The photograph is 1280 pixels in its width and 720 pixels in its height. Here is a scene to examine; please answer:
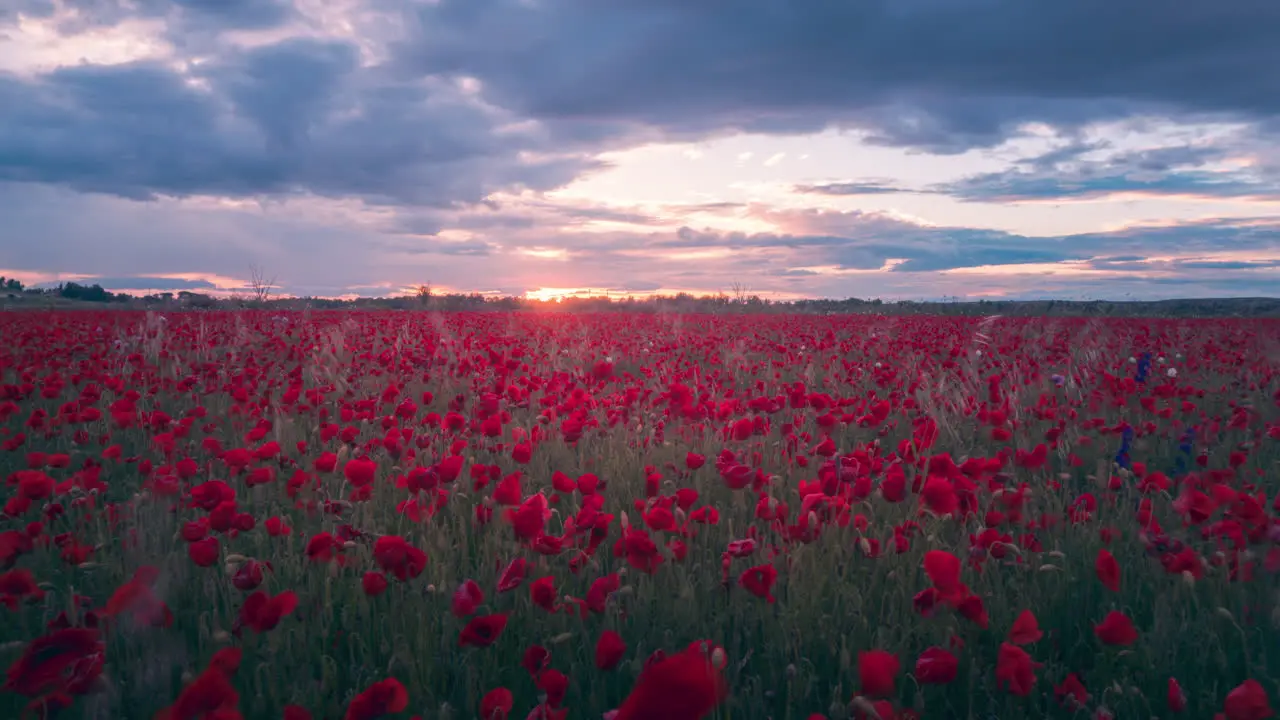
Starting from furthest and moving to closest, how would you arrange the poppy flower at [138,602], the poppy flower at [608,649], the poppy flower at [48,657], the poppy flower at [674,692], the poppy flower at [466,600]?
the poppy flower at [466,600]
the poppy flower at [138,602]
the poppy flower at [608,649]
the poppy flower at [48,657]
the poppy flower at [674,692]

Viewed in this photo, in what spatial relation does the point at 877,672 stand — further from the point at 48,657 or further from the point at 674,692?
the point at 48,657

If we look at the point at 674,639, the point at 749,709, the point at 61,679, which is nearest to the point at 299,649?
the point at 61,679

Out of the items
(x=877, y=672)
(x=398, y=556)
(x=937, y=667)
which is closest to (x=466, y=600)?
(x=398, y=556)

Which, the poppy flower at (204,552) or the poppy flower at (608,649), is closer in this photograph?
the poppy flower at (608,649)

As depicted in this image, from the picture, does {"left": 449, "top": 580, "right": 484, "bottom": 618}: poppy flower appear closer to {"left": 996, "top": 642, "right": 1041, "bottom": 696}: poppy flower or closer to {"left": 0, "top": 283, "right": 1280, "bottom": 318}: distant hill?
{"left": 996, "top": 642, "right": 1041, "bottom": 696}: poppy flower

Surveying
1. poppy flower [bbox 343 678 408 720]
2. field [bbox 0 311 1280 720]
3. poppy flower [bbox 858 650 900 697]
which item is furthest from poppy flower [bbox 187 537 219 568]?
poppy flower [bbox 858 650 900 697]

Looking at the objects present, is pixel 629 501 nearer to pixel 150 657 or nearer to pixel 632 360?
pixel 150 657

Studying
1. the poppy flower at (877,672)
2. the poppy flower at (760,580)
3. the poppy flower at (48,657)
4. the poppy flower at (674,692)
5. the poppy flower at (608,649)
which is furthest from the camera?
the poppy flower at (760,580)

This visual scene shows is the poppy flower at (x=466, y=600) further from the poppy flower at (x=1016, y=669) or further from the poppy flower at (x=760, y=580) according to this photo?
the poppy flower at (x=1016, y=669)

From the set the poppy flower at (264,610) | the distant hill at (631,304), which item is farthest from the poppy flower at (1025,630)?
the distant hill at (631,304)

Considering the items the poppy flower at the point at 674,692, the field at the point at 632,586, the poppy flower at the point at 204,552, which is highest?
the poppy flower at the point at 674,692

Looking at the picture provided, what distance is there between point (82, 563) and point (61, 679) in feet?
4.14

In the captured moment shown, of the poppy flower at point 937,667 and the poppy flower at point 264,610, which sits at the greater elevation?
the poppy flower at point 264,610

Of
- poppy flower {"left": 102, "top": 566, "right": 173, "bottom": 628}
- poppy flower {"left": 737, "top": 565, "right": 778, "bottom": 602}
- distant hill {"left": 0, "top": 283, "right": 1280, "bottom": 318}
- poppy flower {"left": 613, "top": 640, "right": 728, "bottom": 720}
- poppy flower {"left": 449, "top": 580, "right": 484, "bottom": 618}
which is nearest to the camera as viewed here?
poppy flower {"left": 613, "top": 640, "right": 728, "bottom": 720}
